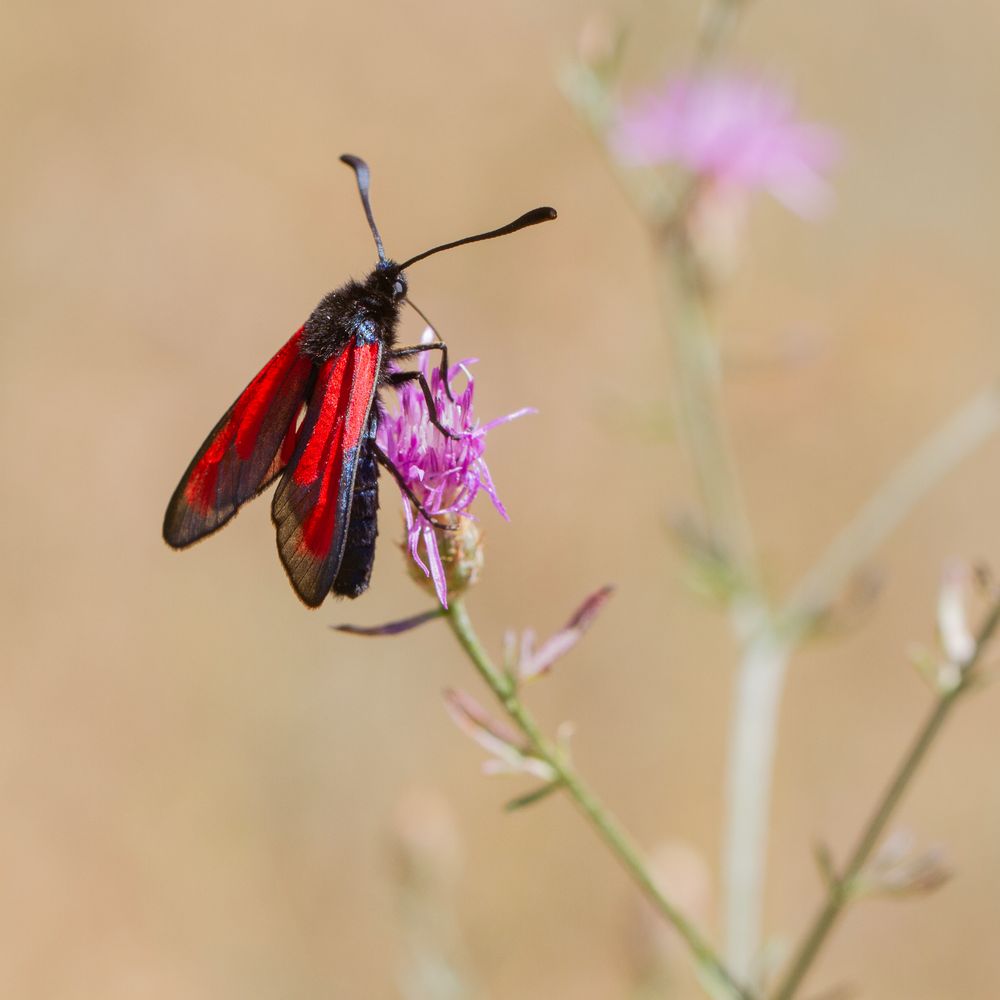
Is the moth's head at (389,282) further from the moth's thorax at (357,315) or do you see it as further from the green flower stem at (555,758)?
the green flower stem at (555,758)

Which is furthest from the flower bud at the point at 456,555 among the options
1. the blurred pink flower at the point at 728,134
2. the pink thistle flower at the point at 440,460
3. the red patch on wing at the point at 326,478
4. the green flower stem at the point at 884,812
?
the blurred pink flower at the point at 728,134

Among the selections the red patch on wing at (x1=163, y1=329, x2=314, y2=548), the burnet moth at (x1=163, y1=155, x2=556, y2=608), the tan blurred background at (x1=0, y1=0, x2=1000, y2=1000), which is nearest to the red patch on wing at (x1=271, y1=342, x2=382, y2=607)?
the burnet moth at (x1=163, y1=155, x2=556, y2=608)

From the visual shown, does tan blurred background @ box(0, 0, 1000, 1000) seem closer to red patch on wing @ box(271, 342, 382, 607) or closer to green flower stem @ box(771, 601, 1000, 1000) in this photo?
green flower stem @ box(771, 601, 1000, 1000)

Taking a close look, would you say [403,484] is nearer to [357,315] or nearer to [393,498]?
[357,315]

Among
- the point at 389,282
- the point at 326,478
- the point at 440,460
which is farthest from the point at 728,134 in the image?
the point at 326,478

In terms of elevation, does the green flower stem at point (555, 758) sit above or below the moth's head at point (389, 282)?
below

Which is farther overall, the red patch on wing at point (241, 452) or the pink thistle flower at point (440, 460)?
the red patch on wing at point (241, 452)
